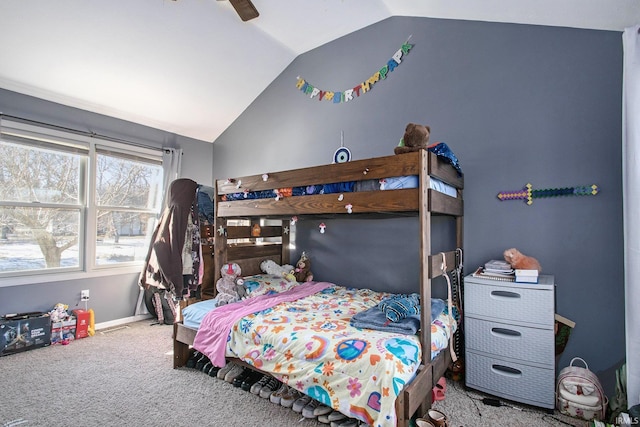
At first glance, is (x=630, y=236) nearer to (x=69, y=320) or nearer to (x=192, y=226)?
(x=192, y=226)

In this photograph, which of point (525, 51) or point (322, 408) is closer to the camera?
point (322, 408)

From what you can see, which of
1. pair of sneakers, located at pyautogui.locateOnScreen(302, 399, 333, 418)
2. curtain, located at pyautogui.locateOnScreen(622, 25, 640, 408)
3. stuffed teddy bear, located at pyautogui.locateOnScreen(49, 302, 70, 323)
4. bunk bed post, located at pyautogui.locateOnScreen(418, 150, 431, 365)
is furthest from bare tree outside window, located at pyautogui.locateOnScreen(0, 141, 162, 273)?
curtain, located at pyautogui.locateOnScreen(622, 25, 640, 408)

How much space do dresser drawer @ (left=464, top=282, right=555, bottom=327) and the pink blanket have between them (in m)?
1.40

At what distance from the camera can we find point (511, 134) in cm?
248

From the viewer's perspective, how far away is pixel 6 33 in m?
2.56

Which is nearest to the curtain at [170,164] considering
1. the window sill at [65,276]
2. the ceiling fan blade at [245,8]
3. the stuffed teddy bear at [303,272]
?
the window sill at [65,276]

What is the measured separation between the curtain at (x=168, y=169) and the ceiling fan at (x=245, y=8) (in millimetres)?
2122

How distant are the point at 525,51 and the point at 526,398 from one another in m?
2.48

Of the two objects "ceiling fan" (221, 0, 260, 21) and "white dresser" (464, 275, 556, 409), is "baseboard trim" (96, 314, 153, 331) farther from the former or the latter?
"white dresser" (464, 275, 556, 409)

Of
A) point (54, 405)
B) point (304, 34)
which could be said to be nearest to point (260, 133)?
point (304, 34)

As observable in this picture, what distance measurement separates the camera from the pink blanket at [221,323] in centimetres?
221

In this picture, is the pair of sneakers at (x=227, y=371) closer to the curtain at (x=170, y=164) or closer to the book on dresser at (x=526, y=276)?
the book on dresser at (x=526, y=276)

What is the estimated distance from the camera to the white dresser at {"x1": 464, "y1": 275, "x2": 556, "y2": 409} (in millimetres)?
1987

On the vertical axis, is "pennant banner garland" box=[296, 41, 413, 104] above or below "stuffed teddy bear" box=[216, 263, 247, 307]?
above
